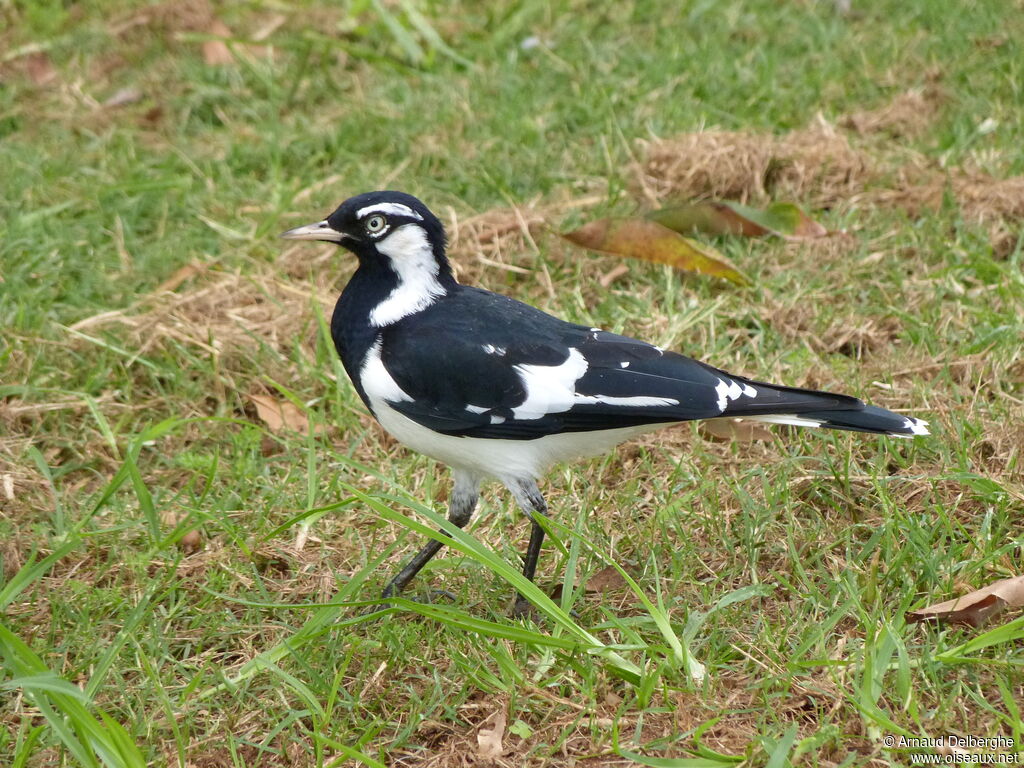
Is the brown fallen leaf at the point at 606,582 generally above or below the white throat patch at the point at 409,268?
below

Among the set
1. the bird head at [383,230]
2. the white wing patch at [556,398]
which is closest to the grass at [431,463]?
the white wing patch at [556,398]

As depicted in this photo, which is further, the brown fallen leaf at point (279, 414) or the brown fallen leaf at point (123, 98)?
the brown fallen leaf at point (123, 98)

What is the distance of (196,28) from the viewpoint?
6664 millimetres

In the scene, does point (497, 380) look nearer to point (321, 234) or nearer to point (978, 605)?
point (321, 234)

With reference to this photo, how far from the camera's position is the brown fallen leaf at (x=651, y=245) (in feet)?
14.7

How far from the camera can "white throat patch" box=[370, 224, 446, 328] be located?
3305 mm

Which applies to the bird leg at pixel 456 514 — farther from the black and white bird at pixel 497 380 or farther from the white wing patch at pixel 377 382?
the white wing patch at pixel 377 382

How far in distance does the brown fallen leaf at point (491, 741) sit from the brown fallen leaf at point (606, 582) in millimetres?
626

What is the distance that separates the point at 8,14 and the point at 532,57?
9.81ft

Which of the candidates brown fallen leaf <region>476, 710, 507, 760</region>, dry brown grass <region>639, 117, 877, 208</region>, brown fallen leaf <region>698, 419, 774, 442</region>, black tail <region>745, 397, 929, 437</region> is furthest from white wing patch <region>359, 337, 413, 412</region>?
dry brown grass <region>639, 117, 877, 208</region>

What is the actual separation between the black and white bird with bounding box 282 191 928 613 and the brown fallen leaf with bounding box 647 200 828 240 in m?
1.59

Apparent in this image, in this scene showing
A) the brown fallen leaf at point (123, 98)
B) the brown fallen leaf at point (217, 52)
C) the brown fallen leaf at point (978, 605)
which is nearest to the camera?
the brown fallen leaf at point (978, 605)

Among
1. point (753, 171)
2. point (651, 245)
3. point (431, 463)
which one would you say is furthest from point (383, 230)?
point (753, 171)

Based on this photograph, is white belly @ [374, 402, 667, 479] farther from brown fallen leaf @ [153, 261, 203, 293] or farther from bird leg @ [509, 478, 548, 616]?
brown fallen leaf @ [153, 261, 203, 293]
